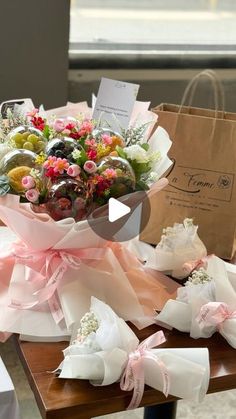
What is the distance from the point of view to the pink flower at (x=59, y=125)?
1.34 meters

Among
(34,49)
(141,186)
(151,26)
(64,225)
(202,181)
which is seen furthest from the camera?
(151,26)

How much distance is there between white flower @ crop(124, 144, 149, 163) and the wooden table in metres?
0.32

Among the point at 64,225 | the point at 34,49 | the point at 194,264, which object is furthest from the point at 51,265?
the point at 34,49

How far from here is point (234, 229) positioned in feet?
4.99

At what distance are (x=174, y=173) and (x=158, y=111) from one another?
14 centimetres

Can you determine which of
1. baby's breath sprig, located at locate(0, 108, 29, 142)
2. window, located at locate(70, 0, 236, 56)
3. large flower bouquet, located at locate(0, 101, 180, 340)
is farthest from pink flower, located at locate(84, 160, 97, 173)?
window, located at locate(70, 0, 236, 56)

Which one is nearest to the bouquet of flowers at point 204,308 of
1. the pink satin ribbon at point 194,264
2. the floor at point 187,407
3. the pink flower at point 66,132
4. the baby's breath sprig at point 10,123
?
the pink satin ribbon at point 194,264

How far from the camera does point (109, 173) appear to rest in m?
1.22

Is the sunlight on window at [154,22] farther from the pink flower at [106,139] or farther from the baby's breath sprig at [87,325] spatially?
the baby's breath sprig at [87,325]

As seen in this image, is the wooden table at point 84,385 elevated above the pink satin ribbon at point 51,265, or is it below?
below

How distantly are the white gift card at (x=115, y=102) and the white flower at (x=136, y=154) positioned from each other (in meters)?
0.21

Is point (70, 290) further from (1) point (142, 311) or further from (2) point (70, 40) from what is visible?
(2) point (70, 40)

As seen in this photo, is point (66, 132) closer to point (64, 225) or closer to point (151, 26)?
point (64, 225)

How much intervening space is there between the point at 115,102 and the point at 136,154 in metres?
0.28
